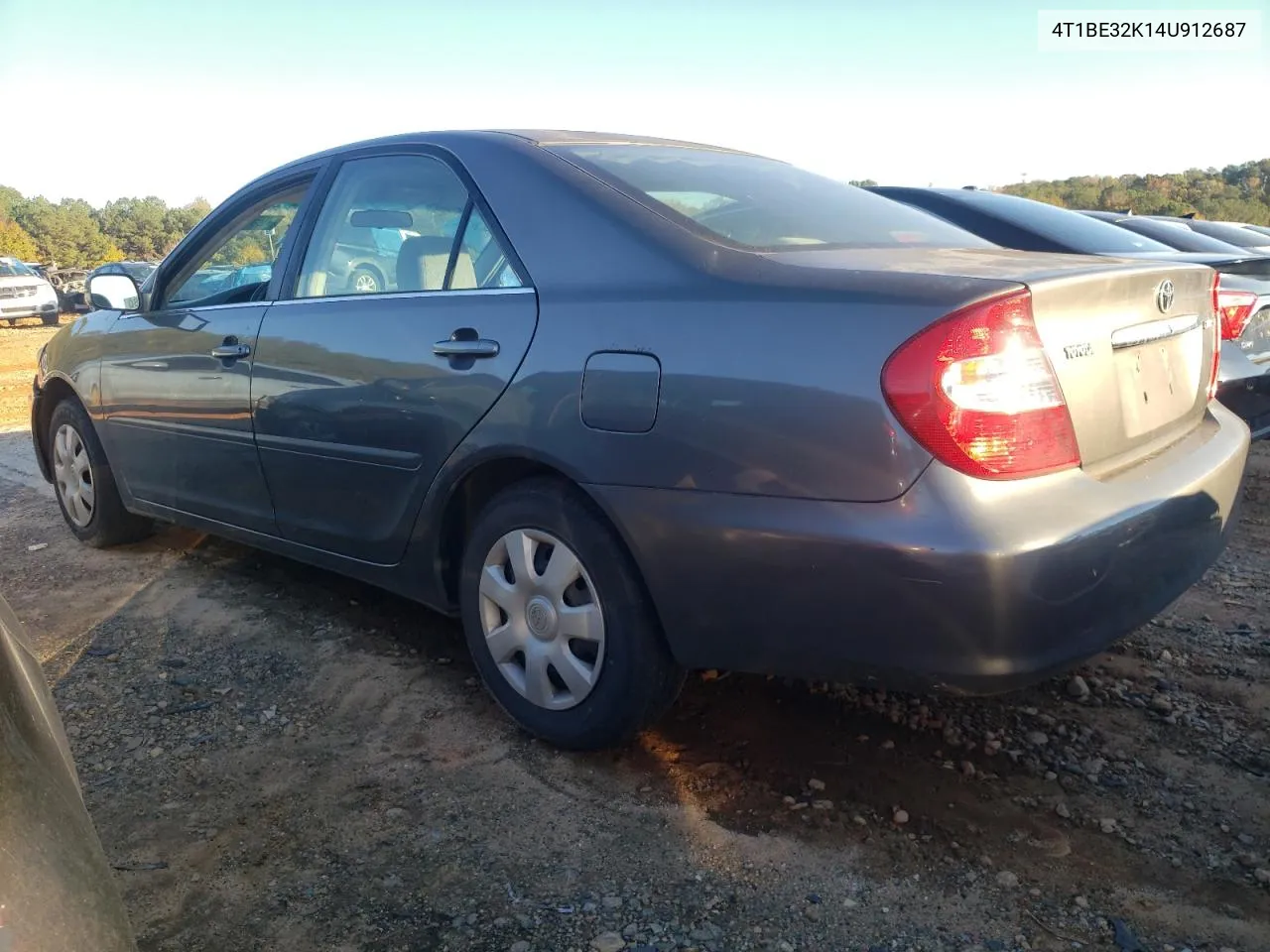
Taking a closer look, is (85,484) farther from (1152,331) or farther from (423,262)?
(1152,331)

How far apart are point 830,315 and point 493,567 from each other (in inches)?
45.6

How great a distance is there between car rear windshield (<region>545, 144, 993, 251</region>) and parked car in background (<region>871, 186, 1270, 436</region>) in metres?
1.47

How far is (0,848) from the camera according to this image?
117 centimetres

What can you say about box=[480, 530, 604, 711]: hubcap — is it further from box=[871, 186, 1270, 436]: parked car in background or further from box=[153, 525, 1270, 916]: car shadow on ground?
box=[871, 186, 1270, 436]: parked car in background

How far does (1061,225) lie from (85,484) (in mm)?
5007

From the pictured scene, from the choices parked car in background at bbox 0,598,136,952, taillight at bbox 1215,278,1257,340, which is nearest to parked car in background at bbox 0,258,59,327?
taillight at bbox 1215,278,1257,340

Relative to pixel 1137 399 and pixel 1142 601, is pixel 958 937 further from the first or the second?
pixel 1137 399

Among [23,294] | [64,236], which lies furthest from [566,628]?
[64,236]

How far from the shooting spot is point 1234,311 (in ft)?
14.0

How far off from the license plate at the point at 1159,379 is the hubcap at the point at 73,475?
410 cm

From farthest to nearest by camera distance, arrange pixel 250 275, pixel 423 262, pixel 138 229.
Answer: pixel 138 229 < pixel 250 275 < pixel 423 262

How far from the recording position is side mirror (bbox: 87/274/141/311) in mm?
4113

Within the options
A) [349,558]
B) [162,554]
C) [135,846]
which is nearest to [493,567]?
[349,558]

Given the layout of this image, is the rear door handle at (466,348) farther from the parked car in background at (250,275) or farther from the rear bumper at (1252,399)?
the rear bumper at (1252,399)
